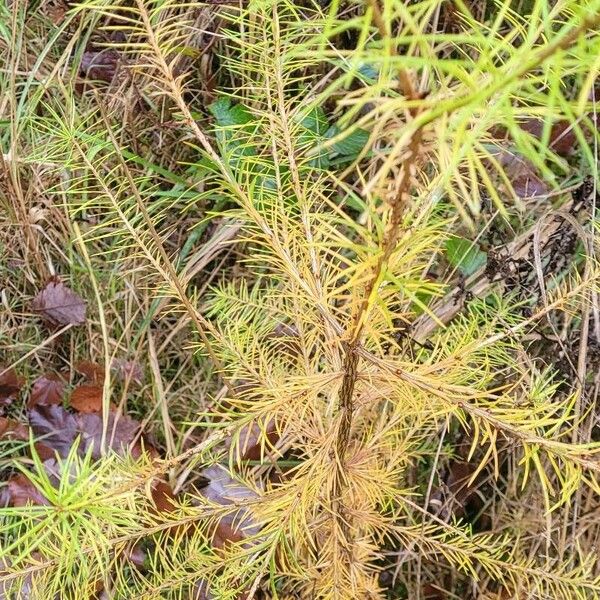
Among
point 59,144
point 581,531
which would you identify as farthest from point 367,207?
point 581,531

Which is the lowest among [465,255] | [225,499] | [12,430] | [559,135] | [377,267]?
[12,430]

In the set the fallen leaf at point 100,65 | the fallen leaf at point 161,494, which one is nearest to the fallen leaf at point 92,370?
the fallen leaf at point 161,494

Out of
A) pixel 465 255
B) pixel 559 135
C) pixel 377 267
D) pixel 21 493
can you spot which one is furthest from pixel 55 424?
pixel 559 135

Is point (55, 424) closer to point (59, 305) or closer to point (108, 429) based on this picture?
point (108, 429)

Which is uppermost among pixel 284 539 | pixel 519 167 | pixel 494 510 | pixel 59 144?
pixel 59 144

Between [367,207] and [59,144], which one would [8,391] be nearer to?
[59,144]

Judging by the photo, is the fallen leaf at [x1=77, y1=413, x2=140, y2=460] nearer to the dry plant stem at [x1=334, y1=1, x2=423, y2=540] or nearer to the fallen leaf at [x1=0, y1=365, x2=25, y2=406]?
the fallen leaf at [x1=0, y1=365, x2=25, y2=406]

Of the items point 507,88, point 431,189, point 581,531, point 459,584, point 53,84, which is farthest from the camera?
point 53,84
